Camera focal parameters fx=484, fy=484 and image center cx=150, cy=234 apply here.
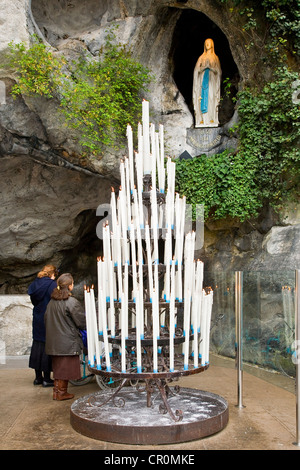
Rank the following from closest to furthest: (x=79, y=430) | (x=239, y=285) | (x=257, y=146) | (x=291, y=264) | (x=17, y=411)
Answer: (x=79, y=430) → (x=17, y=411) → (x=239, y=285) → (x=291, y=264) → (x=257, y=146)

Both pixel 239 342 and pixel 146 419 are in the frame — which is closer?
pixel 146 419

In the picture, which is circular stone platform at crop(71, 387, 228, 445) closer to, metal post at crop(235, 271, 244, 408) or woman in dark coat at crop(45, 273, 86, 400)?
metal post at crop(235, 271, 244, 408)

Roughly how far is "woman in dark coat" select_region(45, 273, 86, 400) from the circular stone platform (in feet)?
2.28

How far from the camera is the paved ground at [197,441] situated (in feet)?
12.6

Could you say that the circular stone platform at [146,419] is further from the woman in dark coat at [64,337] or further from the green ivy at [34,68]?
the green ivy at [34,68]

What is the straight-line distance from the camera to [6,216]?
36.1 ft

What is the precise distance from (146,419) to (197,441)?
45 centimetres

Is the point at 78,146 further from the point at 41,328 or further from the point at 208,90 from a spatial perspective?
the point at 41,328

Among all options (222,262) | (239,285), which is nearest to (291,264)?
(222,262)

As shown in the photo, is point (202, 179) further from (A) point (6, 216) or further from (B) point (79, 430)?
(B) point (79, 430)

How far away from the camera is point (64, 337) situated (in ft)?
17.9

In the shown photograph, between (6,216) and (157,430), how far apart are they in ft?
26.9

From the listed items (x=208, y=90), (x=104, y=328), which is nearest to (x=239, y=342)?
(x=104, y=328)

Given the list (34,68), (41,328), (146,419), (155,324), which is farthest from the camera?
(34,68)
